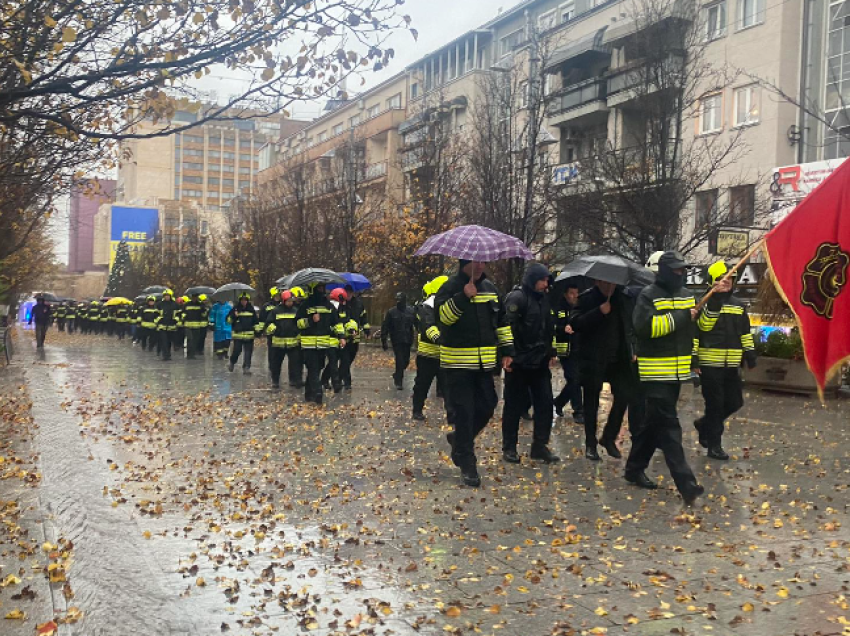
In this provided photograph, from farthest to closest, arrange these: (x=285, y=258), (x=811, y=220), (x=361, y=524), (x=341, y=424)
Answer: (x=285, y=258) → (x=341, y=424) → (x=361, y=524) → (x=811, y=220)

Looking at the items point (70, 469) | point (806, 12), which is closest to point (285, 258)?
point (806, 12)

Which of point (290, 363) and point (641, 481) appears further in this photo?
point (290, 363)

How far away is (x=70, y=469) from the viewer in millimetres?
8484

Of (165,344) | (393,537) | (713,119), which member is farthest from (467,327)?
(713,119)

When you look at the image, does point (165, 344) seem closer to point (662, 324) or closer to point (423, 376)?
point (423, 376)

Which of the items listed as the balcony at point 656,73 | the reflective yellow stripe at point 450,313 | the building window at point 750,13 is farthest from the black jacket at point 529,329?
the building window at point 750,13

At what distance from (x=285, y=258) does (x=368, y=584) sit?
1369 inches

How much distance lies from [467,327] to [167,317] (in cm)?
1766

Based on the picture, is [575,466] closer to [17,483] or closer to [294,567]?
[294,567]

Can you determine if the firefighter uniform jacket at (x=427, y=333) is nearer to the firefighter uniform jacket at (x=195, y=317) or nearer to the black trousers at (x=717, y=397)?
the black trousers at (x=717, y=397)

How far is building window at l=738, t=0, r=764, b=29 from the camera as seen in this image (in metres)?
30.9

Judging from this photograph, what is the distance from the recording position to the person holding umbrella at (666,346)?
7.26m

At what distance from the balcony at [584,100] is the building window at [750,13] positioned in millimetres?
6834

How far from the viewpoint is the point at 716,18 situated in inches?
1288
